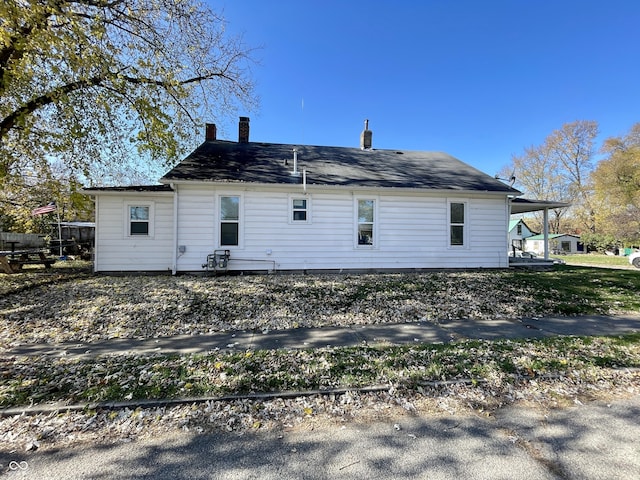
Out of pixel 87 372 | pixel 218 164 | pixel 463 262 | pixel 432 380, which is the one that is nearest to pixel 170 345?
pixel 87 372

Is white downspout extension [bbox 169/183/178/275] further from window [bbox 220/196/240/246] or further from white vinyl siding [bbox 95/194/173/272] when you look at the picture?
window [bbox 220/196/240/246]

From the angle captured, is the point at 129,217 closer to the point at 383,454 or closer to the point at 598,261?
the point at 383,454

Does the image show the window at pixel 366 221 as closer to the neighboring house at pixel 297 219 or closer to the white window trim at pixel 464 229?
the neighboring house at pixel 297 219

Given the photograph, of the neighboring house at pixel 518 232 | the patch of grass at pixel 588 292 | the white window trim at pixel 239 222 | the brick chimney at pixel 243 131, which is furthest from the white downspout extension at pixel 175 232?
the neighboring house at pixel 518 232

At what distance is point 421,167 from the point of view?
13.2 m

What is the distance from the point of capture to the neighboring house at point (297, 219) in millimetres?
10008

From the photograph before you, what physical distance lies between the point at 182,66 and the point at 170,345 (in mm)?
8524

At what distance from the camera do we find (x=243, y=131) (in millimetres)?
14352

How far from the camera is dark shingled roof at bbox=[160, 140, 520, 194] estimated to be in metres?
10.4

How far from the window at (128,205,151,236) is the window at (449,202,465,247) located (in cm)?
1075

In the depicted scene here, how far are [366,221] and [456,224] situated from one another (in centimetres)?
347

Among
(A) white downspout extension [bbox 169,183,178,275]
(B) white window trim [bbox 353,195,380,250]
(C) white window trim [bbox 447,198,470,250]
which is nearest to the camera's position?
(A) white downspout extension [bbox 169,183,178,275]

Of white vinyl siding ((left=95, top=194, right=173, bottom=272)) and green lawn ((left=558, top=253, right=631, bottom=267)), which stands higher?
white vinyl siding ((left=95, top=194, right=173, bottom=272))

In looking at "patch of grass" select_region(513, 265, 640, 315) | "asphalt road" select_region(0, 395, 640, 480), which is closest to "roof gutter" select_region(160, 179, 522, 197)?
"patch of grass" select_region(513, 265, 640, 315)
